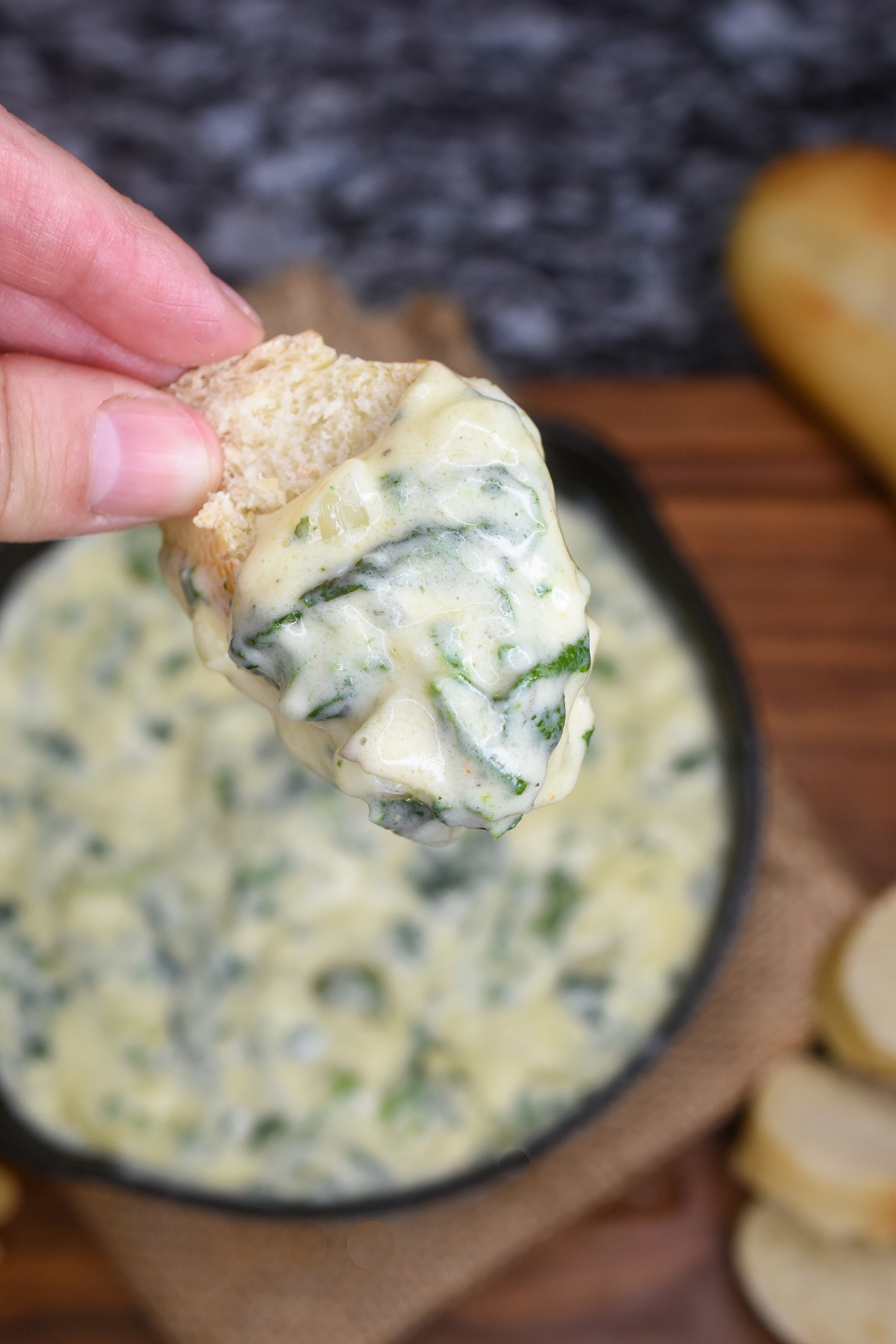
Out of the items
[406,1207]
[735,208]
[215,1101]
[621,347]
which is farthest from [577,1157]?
[735,208]

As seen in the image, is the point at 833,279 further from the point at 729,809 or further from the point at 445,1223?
the point at 445,1223

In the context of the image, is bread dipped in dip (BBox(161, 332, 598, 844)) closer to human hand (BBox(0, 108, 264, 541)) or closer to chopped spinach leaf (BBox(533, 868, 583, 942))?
human hand (BBox(0, 108, 264, 541))

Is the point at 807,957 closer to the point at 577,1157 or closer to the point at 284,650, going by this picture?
the point at 577,1157

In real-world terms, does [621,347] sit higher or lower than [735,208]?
lower

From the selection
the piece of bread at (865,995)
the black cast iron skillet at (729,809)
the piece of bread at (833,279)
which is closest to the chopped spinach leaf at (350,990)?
the black cast iron skillet at (729,809)

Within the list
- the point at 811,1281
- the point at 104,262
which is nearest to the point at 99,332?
the point at 104,262
